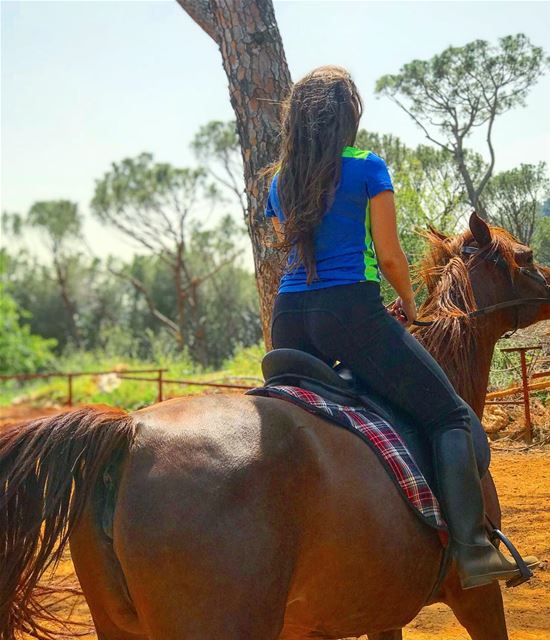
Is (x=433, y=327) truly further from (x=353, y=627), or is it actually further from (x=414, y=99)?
(x=414, y=99)

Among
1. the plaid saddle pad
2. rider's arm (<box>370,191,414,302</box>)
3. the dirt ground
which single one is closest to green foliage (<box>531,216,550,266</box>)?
the dirt ground

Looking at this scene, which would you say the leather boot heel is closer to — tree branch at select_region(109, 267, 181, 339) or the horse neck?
the horse neck

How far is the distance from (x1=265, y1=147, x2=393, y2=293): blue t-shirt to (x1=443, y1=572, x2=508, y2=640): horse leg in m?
1.45

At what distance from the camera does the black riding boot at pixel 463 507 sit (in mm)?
3027

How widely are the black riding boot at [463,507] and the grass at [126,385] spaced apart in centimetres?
1273

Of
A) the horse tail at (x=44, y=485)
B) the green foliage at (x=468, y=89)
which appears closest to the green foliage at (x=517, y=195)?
the green foliage at (x=468, y=89)

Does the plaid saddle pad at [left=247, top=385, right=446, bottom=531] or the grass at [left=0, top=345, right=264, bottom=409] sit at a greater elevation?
the plaid saddle pad at [left=247, top=385, right=446, bottom=531]

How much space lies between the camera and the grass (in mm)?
18609

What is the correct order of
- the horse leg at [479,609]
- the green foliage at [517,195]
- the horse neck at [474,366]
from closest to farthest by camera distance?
the horse leg at [479,609], the horse neck at [474,366], the green foliage at [517,195]

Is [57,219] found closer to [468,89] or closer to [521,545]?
[468,89]

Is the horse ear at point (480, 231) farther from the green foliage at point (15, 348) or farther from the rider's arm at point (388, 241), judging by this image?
the green foliage at point (15, 348)

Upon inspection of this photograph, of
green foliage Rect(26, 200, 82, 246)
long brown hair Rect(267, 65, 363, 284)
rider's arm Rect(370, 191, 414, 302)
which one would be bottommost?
rider's arm Rect(370, 191, 414, 302)

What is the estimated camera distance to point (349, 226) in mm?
3066

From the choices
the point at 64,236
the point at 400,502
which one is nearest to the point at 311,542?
the point at 400,502
